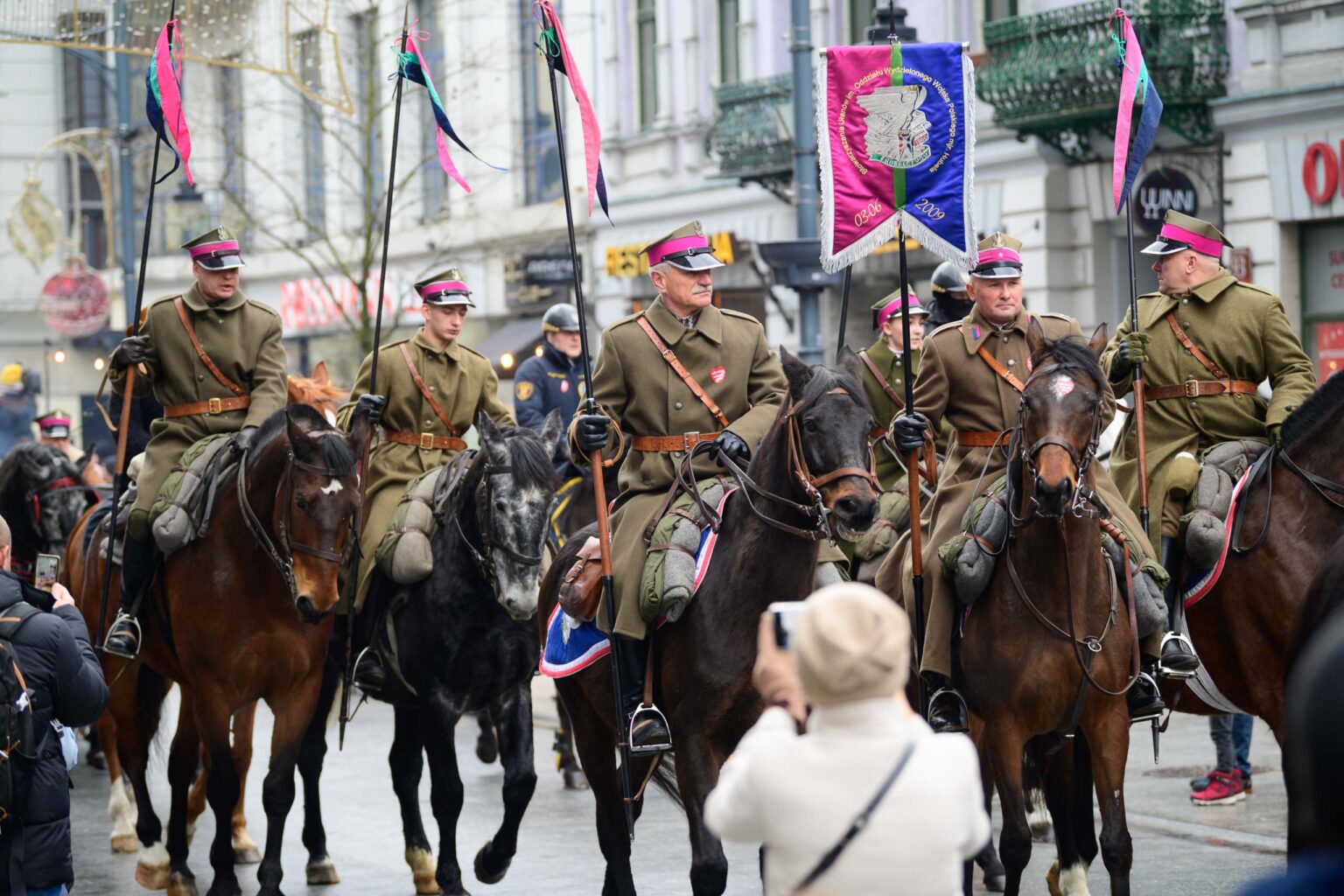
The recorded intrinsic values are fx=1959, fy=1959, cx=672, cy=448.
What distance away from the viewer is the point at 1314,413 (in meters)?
8.75

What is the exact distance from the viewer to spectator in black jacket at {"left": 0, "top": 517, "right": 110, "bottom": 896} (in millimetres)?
6805

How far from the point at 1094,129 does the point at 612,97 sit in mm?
11810

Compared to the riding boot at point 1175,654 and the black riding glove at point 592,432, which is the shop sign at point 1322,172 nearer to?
the riding boot at point 1175,654

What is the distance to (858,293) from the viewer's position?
2714 centimetres

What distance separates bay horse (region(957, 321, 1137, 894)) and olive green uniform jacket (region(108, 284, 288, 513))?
431 cm

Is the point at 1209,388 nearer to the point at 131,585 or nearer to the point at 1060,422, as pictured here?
the point at 1060,422

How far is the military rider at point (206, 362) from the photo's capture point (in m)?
10.3

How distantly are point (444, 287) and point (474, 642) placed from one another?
225 centimetres

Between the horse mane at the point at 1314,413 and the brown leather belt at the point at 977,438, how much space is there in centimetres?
130

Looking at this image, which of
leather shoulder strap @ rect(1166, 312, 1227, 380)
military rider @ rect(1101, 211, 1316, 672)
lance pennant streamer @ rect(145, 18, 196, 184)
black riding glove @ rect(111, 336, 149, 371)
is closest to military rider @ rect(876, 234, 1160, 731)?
military rider @ rect(1101, 211, 1316, 672)

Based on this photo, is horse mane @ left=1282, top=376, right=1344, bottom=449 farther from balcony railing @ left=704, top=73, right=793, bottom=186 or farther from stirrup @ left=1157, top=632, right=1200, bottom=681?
balcony railing @ left=704, top=73, right=793, bottom=186

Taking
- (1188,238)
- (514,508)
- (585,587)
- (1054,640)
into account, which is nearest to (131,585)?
(514,508)

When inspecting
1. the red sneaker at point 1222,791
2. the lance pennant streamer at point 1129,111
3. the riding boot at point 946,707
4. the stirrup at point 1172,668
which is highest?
the lance pennant streamer at point 1129,111

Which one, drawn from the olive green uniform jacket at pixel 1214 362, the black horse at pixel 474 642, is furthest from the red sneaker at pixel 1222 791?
the black horse at pixel 474 642
